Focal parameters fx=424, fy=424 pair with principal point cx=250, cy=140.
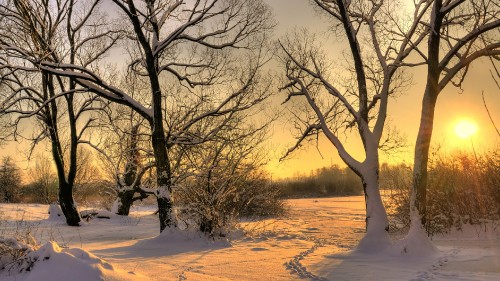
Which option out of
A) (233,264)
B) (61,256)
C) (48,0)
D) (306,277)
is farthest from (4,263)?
(48,0)

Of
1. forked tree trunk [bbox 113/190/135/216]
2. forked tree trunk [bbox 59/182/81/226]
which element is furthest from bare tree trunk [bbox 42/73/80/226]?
Result: forked tree trunk [bbox 113/190/135/216]

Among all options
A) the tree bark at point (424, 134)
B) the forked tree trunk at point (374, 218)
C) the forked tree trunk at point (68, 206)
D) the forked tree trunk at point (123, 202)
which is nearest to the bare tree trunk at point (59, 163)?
the forked tree trunk at point (68, 206)

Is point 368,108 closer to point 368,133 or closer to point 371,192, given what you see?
point 368,133

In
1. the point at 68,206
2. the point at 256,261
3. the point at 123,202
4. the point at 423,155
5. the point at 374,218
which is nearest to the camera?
the point at 256,261

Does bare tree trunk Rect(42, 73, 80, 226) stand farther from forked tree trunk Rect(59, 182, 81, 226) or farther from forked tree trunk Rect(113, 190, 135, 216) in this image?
forked tree trunk Rect(113, 190, 135, 216)

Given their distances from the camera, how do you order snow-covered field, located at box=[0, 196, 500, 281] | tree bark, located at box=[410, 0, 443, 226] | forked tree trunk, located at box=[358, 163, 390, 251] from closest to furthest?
1. snow-covered field, located at box=[0, 196, 500, 281]
2. tree bark, located at box=[410, 0, 443, 226]
3. forked tree trunk, located at box=[358, 163, 390, 251]

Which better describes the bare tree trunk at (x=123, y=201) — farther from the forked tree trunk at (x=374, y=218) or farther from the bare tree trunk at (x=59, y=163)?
the forked tree trunk at (x=374, y=218)

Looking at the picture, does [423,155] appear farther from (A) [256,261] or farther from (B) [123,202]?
(B) [123,202]

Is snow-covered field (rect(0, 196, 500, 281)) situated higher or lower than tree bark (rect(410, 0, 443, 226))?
lower

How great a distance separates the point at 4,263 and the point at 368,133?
28.7 ft

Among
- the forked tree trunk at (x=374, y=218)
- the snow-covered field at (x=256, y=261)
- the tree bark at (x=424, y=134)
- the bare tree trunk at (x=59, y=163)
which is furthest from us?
the bare tree trunk at (x=59, y=163)

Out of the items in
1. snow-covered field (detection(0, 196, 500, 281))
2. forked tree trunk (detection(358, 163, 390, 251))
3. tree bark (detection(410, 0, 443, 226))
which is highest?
tree bark (detection(410, 0, 443, 226))

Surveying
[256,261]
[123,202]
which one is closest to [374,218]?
[256,261]

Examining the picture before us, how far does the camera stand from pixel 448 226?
14766mm
